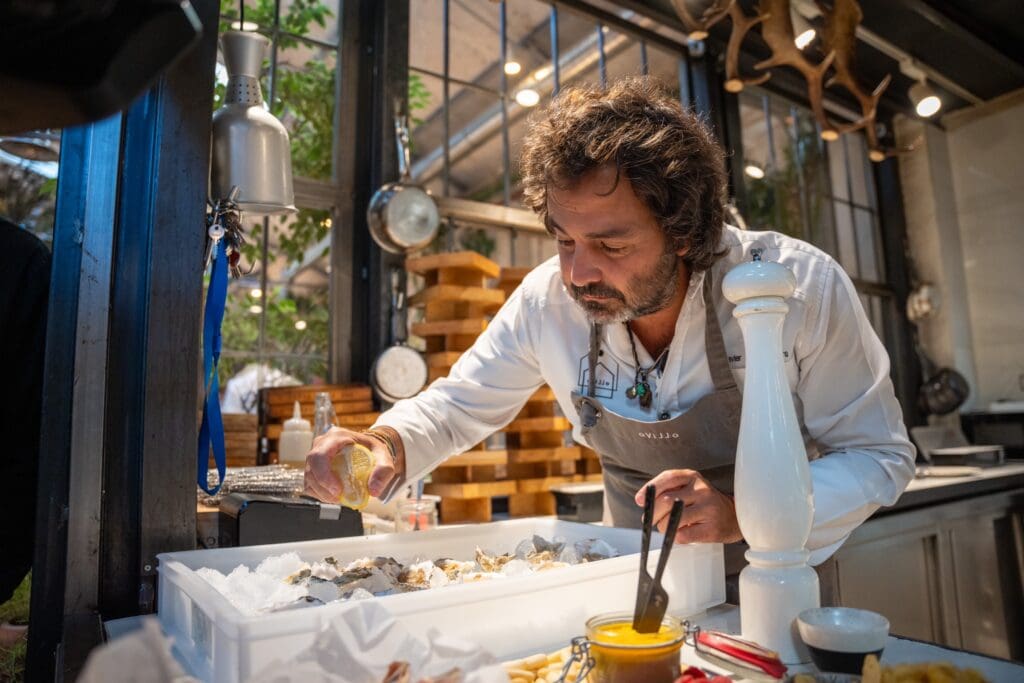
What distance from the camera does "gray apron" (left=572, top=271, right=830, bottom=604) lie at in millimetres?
1382

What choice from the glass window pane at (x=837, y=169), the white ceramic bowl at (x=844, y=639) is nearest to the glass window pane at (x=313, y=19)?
the white ceramic bowl at (x=844, y=639)

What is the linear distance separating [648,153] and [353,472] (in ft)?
2.69

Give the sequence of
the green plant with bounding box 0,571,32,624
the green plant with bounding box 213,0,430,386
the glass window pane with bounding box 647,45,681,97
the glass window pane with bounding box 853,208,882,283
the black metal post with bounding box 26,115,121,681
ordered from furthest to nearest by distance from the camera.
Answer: the glass window pane with bounding box 853,208,882,283 → the glass window pane with bounding box 647,45,681,97 → the green plant with bounding box 213,0,430,386 → the green plant with bounding box 0,571,32,624 → the black metal post with bounding box 26,115,121,681

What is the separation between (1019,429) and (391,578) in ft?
16.4

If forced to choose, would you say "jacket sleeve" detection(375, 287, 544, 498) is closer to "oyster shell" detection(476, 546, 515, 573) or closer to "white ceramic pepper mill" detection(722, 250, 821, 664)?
"oyster shell" detection(476, 546, 515, 573)

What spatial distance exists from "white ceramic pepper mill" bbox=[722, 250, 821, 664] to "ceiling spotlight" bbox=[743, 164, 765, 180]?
4095 millimetres

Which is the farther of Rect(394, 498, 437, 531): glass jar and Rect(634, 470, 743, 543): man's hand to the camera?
Rect(394, 498, 437, 531): glass jar

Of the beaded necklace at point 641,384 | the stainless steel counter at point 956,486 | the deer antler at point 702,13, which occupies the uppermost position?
the deer antler at point 702,13

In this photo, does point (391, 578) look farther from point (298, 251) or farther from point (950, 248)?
point (950, 248)

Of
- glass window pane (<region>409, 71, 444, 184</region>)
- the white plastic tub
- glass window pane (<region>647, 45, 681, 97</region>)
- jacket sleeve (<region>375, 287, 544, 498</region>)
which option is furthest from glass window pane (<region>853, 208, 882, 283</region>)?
the white plastic tub

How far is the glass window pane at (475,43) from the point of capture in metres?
3.48

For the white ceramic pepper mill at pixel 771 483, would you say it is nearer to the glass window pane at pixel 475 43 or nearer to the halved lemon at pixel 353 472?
the halved lemon at pixel 353 472

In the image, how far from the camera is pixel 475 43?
3.55 meters

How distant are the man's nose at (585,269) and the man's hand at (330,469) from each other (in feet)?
1.70
